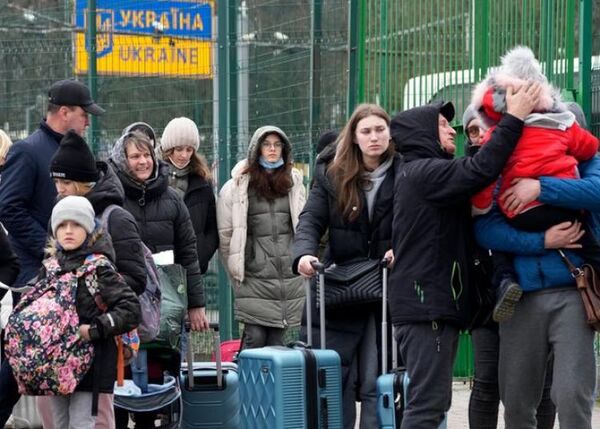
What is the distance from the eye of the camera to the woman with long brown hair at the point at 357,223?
7.93 m

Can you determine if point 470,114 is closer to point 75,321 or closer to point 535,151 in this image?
point 535,151

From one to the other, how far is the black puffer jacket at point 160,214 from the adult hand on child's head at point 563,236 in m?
3.06

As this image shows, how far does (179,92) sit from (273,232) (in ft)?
11.2

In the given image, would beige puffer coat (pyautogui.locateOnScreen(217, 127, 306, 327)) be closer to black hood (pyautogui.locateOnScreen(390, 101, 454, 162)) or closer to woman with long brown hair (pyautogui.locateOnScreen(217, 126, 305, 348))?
woman with long brown hair (pyautogui.locateOnScreen(217, 126, 305, 348))

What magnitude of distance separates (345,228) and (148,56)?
5.24m

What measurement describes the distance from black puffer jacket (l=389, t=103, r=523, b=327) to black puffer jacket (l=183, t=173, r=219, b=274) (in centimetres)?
308

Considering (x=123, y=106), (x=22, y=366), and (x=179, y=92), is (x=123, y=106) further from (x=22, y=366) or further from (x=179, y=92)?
(x=22, y=366)

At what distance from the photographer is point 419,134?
677 cm

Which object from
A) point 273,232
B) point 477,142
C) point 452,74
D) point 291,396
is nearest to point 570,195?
point 477,142

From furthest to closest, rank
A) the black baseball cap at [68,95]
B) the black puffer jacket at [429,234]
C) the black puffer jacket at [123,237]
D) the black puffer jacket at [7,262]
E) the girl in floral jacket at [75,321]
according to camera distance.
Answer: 1. the black baseball cap at [68,95]
2. the black puffer jacket at [7,262]
3. the black puffer jacket at [123,237]
4. the girl in floral jacket at [75,321]
5. the black puffer jacket at [429,234]

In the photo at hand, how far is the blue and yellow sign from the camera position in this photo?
1249 centimetres

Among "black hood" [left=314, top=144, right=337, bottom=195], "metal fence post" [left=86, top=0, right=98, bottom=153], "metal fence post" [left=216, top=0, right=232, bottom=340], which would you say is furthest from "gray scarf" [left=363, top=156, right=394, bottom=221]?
"metal fence post" [left=86, top=0, right=98, bottom=153]

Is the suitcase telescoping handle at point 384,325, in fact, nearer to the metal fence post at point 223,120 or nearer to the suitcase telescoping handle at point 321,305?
the suitcase telescoping handle at point 321,305

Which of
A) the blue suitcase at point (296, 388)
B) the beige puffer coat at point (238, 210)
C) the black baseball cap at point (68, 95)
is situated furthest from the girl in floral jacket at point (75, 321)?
the beige puffer coat at point (238, 210)
